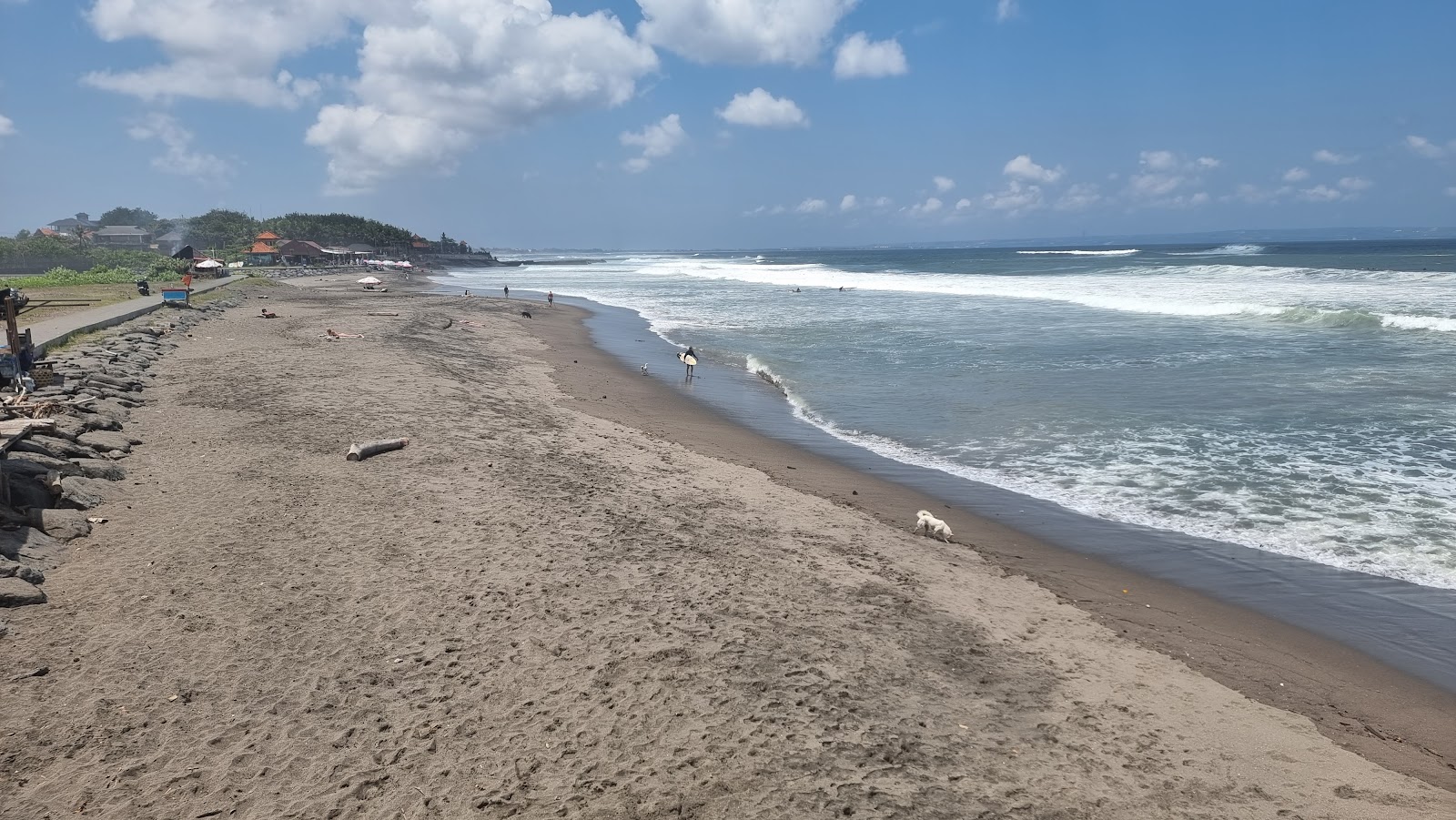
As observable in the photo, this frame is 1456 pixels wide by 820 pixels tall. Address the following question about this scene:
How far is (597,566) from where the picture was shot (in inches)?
285

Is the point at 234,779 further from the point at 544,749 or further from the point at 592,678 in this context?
the point at 592,678

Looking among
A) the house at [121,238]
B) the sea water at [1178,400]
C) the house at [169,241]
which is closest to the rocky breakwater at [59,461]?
the sea water at [1178,400]

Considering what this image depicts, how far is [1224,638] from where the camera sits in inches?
266

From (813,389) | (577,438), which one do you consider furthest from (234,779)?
(813,389)

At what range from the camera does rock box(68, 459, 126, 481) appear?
859 centimetres

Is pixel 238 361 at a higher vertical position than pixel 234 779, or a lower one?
higher

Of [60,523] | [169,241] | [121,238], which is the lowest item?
[60,523]

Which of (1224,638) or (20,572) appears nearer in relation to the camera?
(20,572)

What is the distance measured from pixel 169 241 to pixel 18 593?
124m

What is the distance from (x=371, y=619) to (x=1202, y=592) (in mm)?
7452

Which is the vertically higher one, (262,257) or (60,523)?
(262,257)

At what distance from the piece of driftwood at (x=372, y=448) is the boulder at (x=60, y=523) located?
9.39ft

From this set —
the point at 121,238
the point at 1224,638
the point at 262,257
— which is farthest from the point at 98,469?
the point at 121,238

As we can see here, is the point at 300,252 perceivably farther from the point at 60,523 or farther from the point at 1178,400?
the point at 1178,400
